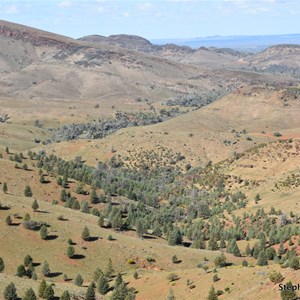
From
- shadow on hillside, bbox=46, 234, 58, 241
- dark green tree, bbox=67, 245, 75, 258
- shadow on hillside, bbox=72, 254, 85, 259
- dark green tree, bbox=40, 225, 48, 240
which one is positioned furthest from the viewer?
shadow on hillside, bbox=46, 234, 58, 241

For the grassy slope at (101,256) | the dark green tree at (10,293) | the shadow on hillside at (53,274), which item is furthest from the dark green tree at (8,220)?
the dark green tree at (10,293)

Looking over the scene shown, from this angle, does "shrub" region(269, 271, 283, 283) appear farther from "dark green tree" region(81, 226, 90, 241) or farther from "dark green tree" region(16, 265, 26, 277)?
"dark green tree" region(81, 226, 90, 241)

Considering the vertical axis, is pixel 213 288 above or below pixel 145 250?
above

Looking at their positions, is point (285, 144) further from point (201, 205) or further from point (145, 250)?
point (145, 250)

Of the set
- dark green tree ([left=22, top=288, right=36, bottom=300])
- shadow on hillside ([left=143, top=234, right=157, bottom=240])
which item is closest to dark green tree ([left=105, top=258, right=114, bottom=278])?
dark green tree ([left=22, top=288, right=36, bottom=300])

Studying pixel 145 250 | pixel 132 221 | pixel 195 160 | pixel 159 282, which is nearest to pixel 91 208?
pixel 132 221

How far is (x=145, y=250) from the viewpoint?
267ft

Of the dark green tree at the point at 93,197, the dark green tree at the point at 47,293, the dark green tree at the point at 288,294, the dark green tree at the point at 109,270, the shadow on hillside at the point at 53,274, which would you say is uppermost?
the dark green tree at the point at 288,294

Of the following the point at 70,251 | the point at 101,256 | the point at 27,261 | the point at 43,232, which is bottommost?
the point at 101,256

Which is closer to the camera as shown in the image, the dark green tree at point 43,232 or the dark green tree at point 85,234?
the dark green tree at point 43,232

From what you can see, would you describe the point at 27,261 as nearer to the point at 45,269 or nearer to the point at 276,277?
the point at 45,269

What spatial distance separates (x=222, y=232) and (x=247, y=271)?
1839 inches

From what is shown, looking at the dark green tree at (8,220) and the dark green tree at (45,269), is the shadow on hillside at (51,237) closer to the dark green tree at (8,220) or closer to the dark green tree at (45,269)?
the dark green tree at (8,220)

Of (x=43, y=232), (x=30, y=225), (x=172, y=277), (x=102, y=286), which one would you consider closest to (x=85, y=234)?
(x=43, y=232)
